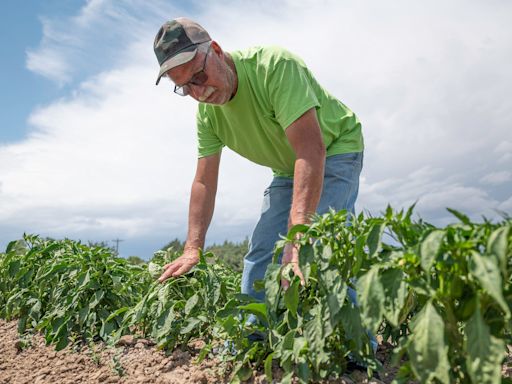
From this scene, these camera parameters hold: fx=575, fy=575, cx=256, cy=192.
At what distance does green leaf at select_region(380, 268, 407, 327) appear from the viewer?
175 centimetres

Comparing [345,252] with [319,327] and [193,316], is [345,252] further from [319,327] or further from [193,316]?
[193,316]

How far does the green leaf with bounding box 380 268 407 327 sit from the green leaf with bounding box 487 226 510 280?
0.28 m

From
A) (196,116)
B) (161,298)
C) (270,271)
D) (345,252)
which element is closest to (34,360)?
(161,298)

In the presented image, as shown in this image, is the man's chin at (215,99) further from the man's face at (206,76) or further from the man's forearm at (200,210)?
the man's forearm at (200,210)

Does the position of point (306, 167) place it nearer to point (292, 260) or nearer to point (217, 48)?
point (292, 260)

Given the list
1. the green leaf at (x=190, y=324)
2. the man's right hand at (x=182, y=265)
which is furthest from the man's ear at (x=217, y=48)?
the green leaf at (x=190, y=324)

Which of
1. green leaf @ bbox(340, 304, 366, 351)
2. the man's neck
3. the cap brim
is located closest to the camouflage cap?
the cap brim

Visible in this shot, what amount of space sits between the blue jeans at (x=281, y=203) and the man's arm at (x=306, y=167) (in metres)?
0.38

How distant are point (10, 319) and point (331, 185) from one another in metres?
3.13

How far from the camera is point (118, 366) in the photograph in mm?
3014

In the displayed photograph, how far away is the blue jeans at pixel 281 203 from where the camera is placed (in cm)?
301

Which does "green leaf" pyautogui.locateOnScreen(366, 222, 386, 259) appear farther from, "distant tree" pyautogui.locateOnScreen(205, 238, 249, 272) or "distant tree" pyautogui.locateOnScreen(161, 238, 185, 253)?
"distant tree" pyautogui.locateOnScreen(205, 238, 249, 272)

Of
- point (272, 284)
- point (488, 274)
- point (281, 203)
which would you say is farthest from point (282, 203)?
point (488, 274)

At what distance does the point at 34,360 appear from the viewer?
355 centimetres
